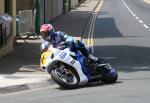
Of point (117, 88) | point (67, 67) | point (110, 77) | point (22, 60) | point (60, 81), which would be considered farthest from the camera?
point (22, 60)

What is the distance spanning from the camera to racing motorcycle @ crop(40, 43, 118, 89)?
1260cm

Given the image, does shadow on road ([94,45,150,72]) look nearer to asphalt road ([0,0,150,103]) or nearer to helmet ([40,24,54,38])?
asphalt road ([0,0,150,103])

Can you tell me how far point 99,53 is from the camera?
67.2 ft

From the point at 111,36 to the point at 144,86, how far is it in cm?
1595

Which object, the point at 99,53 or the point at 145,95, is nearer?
the point at 145,95

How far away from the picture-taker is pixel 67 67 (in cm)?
1280

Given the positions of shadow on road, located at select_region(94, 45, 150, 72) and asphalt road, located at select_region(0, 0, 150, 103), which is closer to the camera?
asphalt road, located at select_region(0, 0, 150, 103)

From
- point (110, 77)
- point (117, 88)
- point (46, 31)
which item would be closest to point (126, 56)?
point (110, 77)

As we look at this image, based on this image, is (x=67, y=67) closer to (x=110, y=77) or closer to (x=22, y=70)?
(x=110, y=77)

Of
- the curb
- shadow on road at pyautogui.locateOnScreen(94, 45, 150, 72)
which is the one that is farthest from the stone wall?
the curb

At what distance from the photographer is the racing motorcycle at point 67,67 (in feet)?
41.3

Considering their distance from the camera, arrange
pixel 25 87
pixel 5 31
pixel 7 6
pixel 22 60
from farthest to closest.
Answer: pixel 7 6
pixel 5 31
pixel 22 60
pixel 25 87

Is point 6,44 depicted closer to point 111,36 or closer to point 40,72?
point 40,72

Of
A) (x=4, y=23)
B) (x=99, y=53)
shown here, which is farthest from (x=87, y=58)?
(x=99, y=53)
